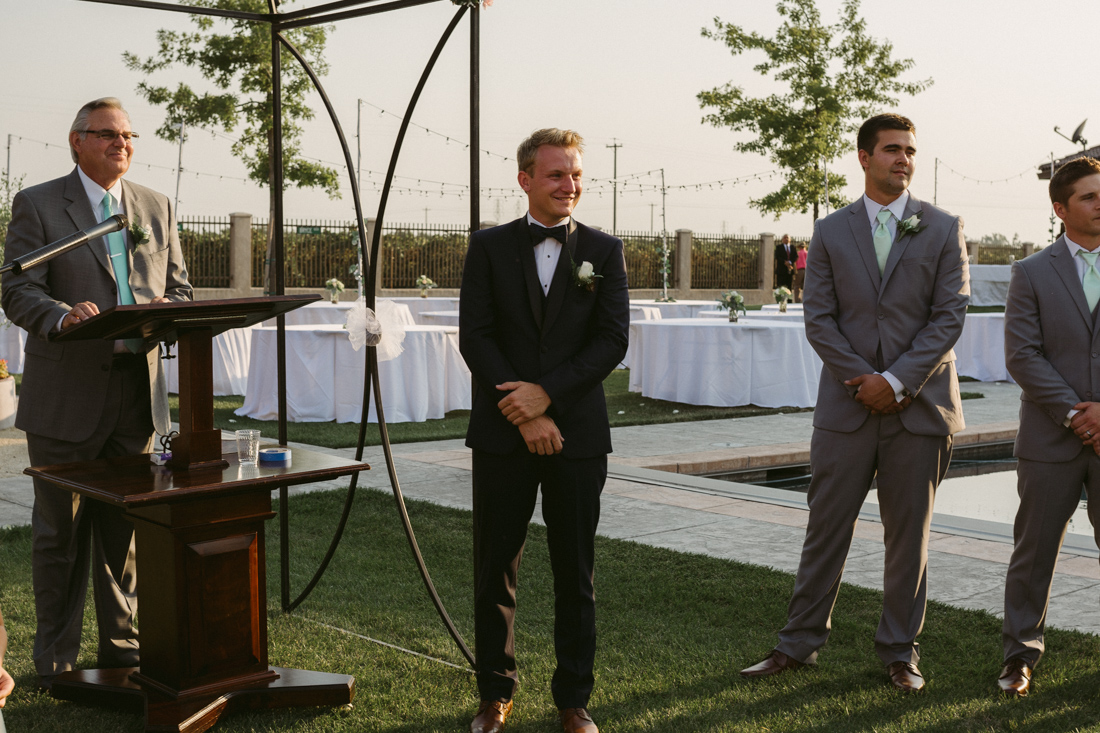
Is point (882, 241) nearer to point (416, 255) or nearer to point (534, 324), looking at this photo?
point (534, 324)

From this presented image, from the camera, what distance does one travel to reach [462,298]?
11.5 ft

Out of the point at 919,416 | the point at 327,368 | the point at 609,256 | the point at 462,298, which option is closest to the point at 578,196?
the point at 609,256

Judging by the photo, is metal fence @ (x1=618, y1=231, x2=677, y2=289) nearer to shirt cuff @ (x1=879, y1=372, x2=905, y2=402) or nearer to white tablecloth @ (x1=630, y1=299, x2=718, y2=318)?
white tablecloth @ (x1=630, y1=299, x2=718, y2=318)

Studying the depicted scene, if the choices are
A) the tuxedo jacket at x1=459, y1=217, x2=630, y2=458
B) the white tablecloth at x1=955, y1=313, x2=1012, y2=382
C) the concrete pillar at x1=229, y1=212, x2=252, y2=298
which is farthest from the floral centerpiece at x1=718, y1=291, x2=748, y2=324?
the concrete pillar at x1=229, y1=212, x2=252, y2=298

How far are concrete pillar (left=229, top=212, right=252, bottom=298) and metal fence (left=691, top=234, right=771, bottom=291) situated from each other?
14.7 metres

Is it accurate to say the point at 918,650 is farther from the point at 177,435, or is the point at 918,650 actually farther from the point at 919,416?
the point at 177,435

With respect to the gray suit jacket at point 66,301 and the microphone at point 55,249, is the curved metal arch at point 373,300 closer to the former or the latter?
the gray suit jacket at point 66,301

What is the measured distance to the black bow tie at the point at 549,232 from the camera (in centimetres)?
→ 346

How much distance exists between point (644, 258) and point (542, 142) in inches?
1149

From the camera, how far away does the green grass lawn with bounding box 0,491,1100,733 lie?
3.55 metres

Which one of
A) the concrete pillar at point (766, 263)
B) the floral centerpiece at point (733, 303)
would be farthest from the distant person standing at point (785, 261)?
the floral centerpiece at point (733, 303)

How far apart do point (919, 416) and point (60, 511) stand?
10.5 feet

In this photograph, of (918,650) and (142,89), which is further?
(142,89)

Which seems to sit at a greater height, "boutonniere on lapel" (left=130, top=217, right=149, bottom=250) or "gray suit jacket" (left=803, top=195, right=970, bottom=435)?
"boutonniere on lapel" (left=130, top=217, right=149, bottom=250)
